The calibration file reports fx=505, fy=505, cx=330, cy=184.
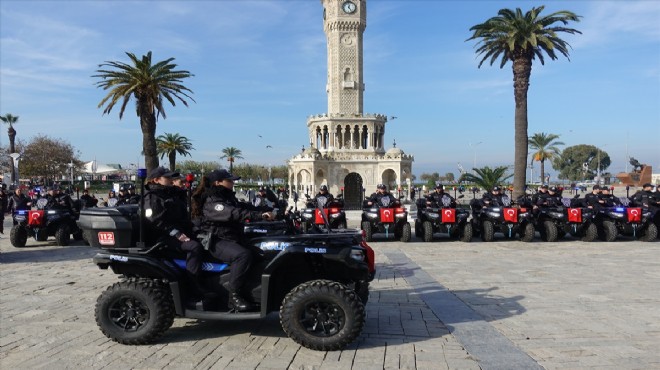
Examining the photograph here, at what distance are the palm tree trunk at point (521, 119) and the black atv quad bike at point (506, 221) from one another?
39.4 feet

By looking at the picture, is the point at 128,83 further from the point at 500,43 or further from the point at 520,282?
the point at 520,282

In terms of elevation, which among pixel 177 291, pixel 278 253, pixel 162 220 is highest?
pixel 162 220

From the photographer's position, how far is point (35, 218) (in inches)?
543

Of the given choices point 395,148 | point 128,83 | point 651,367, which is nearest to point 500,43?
point 128,83

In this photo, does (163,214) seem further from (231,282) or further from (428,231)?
(428,231)

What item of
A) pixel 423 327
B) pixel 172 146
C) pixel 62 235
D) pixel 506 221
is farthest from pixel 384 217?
pixel 172 146

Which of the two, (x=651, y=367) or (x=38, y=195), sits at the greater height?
(x=38, y=195)

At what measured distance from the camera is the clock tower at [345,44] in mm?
56469

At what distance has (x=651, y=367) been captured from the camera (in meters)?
4.55

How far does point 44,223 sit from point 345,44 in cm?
4714

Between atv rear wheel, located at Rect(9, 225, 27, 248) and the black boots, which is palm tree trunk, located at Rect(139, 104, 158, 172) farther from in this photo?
the black boots

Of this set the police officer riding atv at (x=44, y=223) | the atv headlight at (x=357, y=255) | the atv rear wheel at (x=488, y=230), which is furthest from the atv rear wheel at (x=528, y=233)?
the police officer riding atv at (x=44, y=223)

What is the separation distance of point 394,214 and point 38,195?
11.0 metres

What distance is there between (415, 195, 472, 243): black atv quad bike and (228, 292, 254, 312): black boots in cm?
1012
